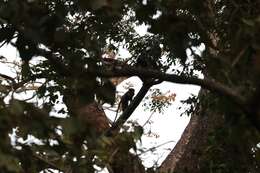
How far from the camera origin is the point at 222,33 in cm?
471

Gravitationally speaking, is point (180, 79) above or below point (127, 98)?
below

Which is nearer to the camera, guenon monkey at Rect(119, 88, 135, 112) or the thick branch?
the thick branch

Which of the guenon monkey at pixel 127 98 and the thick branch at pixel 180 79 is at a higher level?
the guenon monkey at pixel 127 98

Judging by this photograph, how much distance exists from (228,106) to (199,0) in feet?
1.67

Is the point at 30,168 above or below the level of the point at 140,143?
below

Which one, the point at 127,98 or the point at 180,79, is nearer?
the point at 180,79

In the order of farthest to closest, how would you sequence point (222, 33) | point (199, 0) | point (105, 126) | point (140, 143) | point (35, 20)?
point (105, 126)
point (222, 33)
point (140, 143)
point (199, 0)
point (35, 20)

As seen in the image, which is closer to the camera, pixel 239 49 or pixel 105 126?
pixel 239 49

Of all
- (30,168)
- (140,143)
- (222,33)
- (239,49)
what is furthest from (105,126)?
(239,49)

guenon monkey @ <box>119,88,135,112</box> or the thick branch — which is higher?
guenon monkey @ <box>119,88,135,112</box>

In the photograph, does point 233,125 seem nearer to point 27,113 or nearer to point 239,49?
point 239,49

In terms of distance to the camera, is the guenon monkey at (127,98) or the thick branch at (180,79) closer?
the thick branch at (180,79)

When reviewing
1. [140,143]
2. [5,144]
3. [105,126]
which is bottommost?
[5,144]

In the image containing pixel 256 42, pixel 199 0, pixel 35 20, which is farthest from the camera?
pixel 199 0
